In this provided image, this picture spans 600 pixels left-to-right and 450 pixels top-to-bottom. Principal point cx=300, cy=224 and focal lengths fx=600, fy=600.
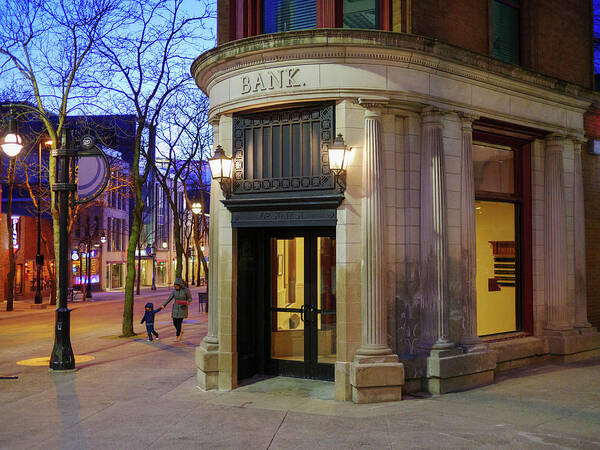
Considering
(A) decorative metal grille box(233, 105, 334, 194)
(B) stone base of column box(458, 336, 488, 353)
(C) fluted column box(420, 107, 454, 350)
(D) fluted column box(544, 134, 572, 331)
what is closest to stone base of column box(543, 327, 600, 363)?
(D) fluted column box(544, 134, 572, 331)

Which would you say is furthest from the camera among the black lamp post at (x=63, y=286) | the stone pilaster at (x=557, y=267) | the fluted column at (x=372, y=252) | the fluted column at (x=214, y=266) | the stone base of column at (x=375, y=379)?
the black lamp post at (x=63, y=286)

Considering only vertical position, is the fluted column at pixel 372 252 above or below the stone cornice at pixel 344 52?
below

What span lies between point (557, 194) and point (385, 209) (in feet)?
17.1

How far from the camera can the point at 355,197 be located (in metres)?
10.2

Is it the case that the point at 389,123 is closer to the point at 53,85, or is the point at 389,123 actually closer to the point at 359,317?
the point at 359,317

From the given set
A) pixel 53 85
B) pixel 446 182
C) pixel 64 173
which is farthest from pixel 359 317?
pixel 53 85

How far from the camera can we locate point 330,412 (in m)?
9.19

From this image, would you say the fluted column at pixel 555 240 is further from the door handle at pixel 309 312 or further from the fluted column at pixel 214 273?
the fluted column at pixel 214 273

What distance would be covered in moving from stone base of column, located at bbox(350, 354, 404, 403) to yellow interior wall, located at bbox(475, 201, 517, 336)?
10.3 feet

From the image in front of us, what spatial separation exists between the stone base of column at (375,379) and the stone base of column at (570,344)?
499 cm

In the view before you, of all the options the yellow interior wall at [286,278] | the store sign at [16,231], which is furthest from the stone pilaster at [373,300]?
the store sign at [16,231]

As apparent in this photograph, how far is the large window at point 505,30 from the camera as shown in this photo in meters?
13.1

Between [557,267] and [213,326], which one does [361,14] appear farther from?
[557,267]

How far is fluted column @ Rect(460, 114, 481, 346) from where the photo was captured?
11109mm
